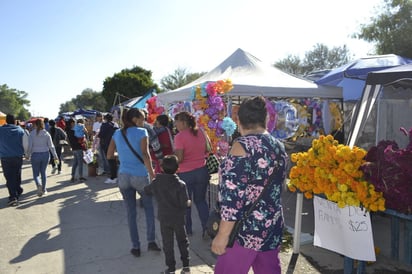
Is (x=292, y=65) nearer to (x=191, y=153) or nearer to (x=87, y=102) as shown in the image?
(x=191, y=153)

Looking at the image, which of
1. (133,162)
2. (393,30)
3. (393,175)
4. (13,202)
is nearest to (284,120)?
(133,162)

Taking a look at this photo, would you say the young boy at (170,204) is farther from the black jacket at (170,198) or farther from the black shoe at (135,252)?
the black shoe at (135,252)

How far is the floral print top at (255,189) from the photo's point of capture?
2107mm

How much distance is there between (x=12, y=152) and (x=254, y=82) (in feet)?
16.2

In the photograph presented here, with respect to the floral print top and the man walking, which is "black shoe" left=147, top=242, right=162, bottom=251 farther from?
the man walking

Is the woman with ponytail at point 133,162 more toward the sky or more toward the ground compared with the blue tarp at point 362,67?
more toward the ground

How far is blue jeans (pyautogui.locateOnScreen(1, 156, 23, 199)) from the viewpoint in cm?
686

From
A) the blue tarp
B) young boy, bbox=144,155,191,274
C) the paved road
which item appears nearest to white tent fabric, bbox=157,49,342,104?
the blue tarp

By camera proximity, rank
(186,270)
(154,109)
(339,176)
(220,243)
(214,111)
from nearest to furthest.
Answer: (220,243)
(339,176)
(186,270)
(214,111)
(154,109)

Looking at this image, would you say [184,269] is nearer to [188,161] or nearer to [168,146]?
[188,161]

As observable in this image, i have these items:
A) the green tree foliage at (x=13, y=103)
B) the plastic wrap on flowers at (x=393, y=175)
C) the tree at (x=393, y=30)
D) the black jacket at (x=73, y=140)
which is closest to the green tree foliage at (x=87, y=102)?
the green tree foliage at (x=13, y=103)

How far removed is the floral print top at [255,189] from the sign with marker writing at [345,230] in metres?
1.09

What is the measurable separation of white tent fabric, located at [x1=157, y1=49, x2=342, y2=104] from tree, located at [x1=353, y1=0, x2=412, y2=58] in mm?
16910

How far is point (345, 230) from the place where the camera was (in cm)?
317
